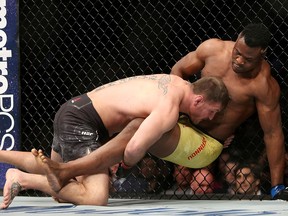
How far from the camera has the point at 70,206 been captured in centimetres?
367

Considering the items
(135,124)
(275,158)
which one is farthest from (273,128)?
(135,124)

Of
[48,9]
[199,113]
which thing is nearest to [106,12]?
[48,9]

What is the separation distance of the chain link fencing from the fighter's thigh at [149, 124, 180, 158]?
80 cm

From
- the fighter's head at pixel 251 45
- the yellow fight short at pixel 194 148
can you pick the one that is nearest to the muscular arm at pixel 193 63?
the fighter's head at pixel 251 45

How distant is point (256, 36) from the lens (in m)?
4.09

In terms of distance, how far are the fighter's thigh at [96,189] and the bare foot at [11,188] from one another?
286 millimetres

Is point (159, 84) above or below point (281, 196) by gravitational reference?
above

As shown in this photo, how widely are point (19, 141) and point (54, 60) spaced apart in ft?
1.86

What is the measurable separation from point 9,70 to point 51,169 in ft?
5.77

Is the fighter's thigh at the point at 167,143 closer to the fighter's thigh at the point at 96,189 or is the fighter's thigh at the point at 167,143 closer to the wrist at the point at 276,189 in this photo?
the fighter's thigh at the point at 96,189

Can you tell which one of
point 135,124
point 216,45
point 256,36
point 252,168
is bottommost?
point 252,168

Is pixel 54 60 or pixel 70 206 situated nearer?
pixel 70 206

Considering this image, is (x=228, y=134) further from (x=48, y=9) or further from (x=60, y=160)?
(x=48, y=9)

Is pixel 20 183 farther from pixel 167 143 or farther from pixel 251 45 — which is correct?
pixel 251 45
